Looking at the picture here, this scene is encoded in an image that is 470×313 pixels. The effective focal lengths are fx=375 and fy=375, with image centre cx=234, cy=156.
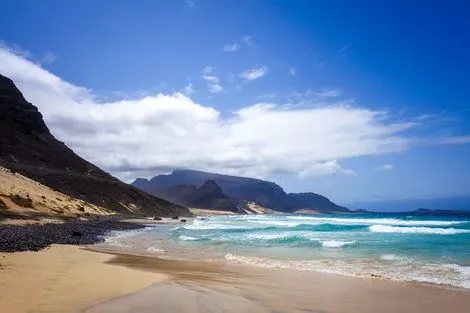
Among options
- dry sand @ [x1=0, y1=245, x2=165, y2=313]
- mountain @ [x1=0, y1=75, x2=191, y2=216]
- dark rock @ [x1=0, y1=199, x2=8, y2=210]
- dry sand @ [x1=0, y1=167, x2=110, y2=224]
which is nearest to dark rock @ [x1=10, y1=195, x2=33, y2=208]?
dry sand @ [x1=0, y1=167, x2=110, y2=224]

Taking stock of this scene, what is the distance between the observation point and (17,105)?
100875mm

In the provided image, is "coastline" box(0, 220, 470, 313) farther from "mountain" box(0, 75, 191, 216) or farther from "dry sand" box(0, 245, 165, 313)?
"mountain" box(0, 75, 191, 216)

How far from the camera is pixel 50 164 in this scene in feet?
274

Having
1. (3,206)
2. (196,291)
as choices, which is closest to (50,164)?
(3,206)

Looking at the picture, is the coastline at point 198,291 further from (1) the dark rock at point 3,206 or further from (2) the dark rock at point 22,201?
(2) the dark rock at point 22,201

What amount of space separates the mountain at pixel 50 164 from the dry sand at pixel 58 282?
60.1 meters

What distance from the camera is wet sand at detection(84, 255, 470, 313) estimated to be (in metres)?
7.65

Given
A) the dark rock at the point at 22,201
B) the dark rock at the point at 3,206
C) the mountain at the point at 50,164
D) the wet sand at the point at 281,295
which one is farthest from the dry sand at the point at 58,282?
the mountain at the point at 50,164

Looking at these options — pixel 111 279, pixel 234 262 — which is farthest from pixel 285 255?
pixel 111 279

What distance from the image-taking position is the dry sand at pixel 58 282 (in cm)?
716

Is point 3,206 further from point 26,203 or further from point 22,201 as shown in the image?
point 26,203

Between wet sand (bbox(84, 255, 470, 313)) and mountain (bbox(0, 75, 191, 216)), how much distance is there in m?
64.5

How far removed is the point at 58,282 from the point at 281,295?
560cm

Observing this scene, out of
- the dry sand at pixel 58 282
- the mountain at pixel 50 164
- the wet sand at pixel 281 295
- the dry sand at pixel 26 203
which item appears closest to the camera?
Result: the dry sand at pixel 58 282
